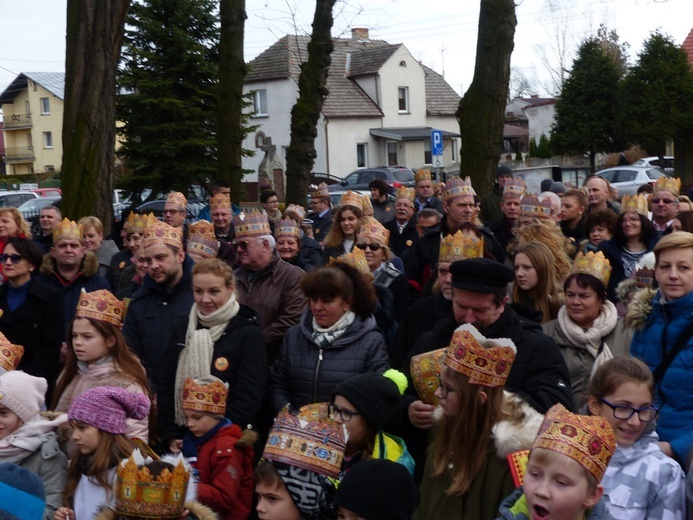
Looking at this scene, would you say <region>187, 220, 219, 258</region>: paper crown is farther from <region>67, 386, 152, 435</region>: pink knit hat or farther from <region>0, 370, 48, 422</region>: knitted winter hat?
<region>67, 386, 152, 435</region>: pink knit hat

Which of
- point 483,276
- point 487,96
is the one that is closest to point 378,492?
point 483,276

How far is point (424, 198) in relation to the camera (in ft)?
46.1

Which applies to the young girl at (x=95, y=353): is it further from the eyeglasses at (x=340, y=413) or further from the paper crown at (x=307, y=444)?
the paper crown at (x=307, y=444)

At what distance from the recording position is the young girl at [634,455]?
4.32 m

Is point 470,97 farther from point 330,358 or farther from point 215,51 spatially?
point 215,51

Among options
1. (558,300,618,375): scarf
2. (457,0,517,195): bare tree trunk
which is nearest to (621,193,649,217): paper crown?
(558,300,618,375): scarf

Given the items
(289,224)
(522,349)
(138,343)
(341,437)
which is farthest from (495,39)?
(341,437)

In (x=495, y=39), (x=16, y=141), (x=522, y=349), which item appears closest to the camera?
(x=522, y=349)

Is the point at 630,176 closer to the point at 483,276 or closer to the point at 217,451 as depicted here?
the point at 483,276

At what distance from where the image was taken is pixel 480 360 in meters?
4.07

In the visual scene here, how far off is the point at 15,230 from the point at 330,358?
5.24 meters

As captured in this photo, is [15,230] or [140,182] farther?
[140,182]

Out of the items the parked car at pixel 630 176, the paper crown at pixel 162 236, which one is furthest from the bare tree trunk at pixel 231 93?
the parked car at pixel 630 176

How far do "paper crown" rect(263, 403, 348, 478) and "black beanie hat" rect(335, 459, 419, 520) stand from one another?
0.36m
